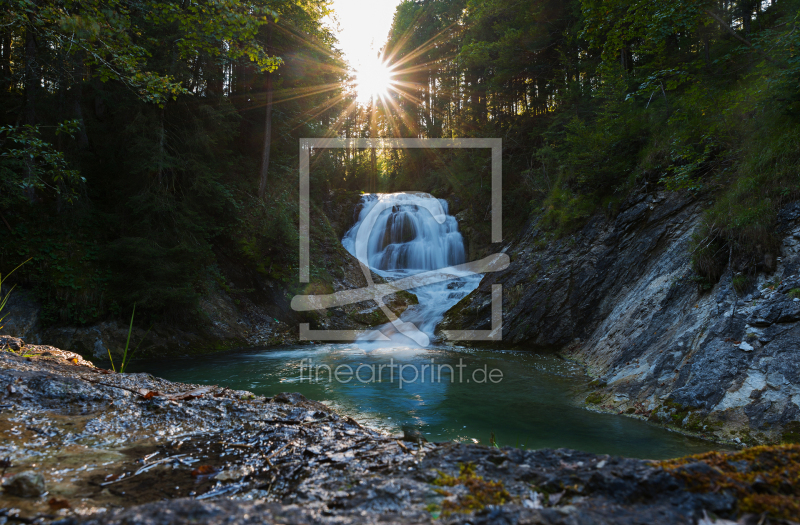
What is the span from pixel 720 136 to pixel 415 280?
12076 millimetres

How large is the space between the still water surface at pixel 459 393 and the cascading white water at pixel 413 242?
222 inches

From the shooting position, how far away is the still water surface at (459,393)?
4.42m

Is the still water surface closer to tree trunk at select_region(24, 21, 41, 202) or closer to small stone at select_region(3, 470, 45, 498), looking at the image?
small stone at select_region(3, 470, 45, 498)

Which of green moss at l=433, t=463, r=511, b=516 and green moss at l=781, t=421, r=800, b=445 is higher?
green moss at l=433, t=463, r=511, b=516

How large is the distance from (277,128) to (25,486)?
685 inches

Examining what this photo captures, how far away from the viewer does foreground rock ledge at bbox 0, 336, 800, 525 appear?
1.34 metres

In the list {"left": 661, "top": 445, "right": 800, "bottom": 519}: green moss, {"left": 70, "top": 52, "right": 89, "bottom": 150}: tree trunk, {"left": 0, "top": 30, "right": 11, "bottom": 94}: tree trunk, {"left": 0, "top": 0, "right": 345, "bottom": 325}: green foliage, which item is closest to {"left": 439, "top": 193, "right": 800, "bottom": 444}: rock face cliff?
{"left": 661, "top": 445, "right": 800, "bottom": 519}: green moss

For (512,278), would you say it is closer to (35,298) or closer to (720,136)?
(720,136)

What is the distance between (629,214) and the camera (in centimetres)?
910

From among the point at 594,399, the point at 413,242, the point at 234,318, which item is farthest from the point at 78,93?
the point at 594,399

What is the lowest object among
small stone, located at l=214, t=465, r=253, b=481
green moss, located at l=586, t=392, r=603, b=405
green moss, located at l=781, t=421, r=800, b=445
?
green moss, located at l=586, t=392, r=603, b=405

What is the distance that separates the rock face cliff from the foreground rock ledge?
333 cm

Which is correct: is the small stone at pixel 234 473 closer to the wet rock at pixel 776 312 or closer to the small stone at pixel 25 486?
the small stone at pixel 25 486

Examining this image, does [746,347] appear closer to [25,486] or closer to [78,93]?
[25,486]
